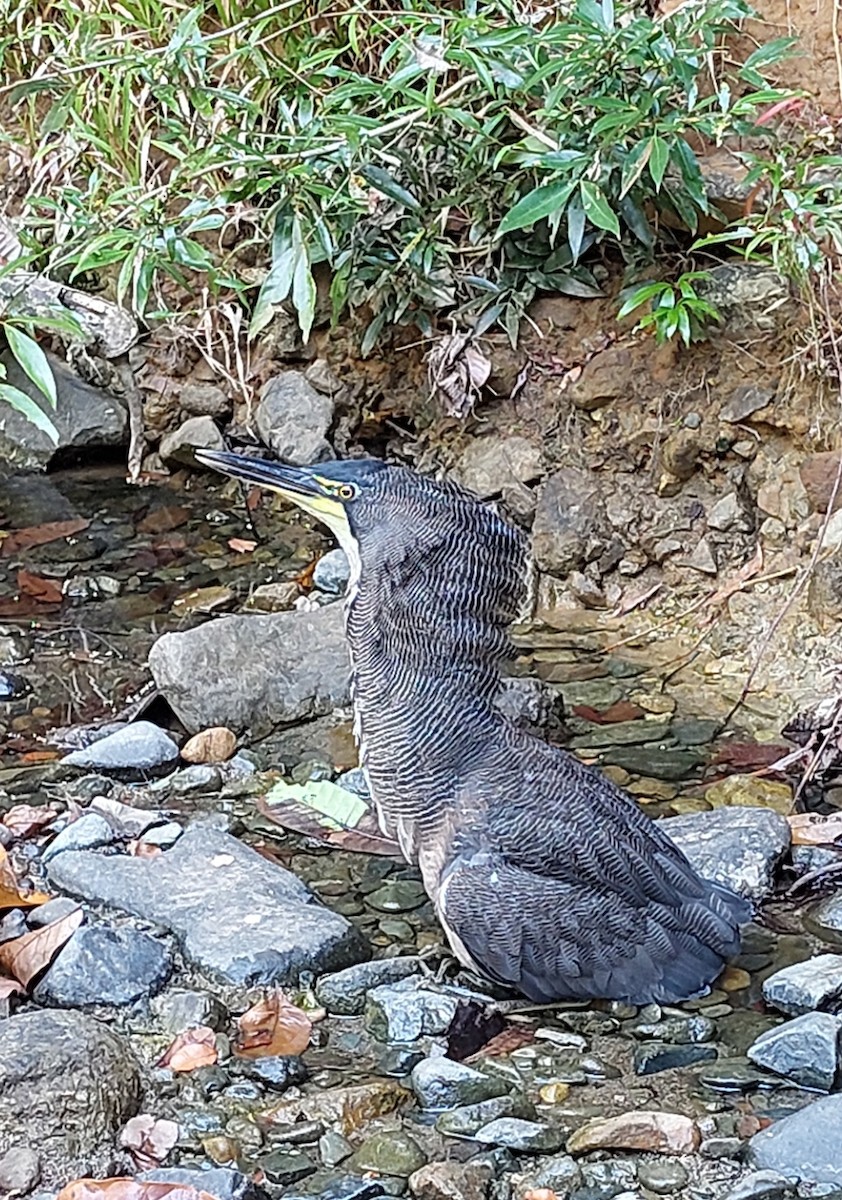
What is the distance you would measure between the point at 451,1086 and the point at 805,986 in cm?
76

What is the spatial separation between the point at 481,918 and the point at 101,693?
6.69 ft

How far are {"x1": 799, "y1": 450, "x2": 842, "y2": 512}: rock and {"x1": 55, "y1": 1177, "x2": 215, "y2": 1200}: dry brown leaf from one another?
9.99 feet

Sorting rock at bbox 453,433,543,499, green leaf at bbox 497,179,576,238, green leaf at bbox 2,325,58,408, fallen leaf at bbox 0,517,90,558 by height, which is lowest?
fallen leaf at bbox 0,517,90,558

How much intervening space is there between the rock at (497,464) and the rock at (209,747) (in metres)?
1.59

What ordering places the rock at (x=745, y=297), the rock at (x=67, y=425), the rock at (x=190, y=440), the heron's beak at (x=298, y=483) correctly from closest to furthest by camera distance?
1. the heron's beak at (x=298, y=483)
2. the rock at (x=745, y=297)
3. the rock at (x=190, y=440)
4. the rock at (x=67, y=425)

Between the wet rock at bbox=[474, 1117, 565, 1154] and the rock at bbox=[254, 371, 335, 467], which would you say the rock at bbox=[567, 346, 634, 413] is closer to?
the rock at bbox=[254, 371, 335, 467]

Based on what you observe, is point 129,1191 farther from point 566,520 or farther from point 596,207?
point 566,520

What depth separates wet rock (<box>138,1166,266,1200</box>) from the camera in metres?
2.64

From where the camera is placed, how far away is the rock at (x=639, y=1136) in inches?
112

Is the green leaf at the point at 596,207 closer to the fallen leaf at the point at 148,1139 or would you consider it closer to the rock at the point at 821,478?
the rock at the point at 821,478

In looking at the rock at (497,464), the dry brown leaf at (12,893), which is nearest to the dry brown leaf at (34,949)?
the dry brown leaf at (12,893)

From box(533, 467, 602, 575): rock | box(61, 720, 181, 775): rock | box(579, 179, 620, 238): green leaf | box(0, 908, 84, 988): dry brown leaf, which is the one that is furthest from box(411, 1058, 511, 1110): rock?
box(533, 467, 602, 575): rock

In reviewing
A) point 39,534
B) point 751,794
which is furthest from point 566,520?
point 39,534

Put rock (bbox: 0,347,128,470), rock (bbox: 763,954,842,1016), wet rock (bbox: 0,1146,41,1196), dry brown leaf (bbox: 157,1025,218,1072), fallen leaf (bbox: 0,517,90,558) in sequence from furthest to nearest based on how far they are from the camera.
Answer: rock (bbox: 0,347,128,470) → fallen leaf (bbox: 0,517,90,558) → rock (bbox: 763,954,842,1016) → dry brown leaf (bbox: 157,1025,218,1072) → wet rock (bbox: 0,1146,41,1196)
